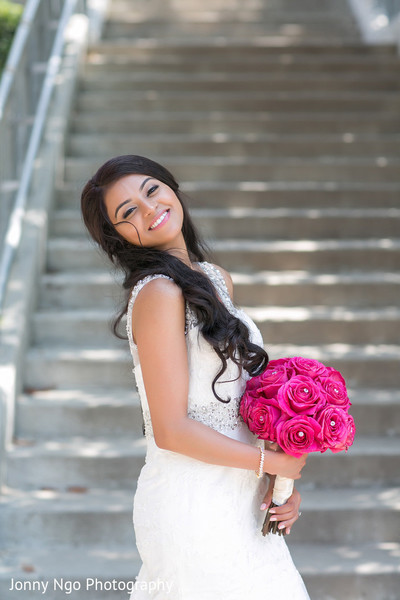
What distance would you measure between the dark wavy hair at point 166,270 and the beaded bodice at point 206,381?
25 millimetres

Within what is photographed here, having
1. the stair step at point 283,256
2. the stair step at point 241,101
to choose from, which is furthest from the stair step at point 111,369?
the stair step at point 241,101

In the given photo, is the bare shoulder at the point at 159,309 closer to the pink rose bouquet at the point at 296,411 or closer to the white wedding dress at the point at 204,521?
the white wedding dress at the point at 204,521

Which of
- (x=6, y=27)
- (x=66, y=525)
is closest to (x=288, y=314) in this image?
(x=66, y=525)

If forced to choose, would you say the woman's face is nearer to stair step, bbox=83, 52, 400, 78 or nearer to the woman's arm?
the woman's arm

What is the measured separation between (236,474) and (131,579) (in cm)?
166

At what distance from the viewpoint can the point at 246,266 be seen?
18.7 feet

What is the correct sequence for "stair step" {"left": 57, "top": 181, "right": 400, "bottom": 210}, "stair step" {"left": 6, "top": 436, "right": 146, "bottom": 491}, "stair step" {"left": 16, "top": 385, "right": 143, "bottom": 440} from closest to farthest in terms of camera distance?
"stair step" {"left": 6, "top": 436, "right": 146, "bottom": 491}
"stair step" {"left": 16, "top": 385, "right": 143, "bottom": 440}
"stair step" {"left": 57, "top": 181, "right": 400, "bottom": 210}

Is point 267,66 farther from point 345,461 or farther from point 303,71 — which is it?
point 345,461

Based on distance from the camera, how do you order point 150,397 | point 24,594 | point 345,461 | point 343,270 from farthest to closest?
1. point 343,270
2. point 345,461
3. point 24,594
4. point 150,397

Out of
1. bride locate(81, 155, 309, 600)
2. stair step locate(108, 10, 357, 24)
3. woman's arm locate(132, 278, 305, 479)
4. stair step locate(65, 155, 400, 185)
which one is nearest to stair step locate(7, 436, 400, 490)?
bride locate(81, 155, 309, 600)

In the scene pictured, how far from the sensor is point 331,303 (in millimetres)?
5441

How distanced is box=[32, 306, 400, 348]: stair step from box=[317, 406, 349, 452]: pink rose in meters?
2.96

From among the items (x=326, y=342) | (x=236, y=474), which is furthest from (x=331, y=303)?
(x=236, y=474)

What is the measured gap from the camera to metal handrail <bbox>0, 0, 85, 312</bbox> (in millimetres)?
5215
